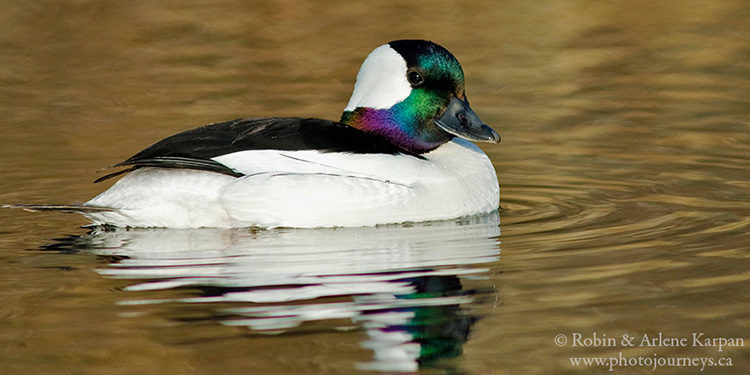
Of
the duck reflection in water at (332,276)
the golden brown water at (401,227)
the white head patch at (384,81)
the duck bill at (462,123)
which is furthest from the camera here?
the duck bill at (462,123)

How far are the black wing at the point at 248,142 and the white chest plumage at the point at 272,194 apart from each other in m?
0.05

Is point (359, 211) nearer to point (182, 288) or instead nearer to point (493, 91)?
point (182, 288)

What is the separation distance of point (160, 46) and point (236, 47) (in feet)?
3.34

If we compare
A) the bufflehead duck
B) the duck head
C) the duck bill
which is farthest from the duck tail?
the duck bill

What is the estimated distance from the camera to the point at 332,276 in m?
7.11

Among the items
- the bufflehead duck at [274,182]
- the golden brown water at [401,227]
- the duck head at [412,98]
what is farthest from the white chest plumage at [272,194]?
the duck head at [412,98]

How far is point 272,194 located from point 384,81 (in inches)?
48.1

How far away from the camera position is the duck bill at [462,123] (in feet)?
29.6

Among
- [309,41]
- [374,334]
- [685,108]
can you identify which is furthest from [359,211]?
[309,41]

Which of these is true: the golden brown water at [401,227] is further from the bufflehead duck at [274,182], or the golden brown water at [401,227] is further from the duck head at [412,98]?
the duck head at [412,98]

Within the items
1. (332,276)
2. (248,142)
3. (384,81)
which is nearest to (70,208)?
(248,142)

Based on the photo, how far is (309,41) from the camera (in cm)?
1659

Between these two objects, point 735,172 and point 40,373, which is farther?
point 735,172

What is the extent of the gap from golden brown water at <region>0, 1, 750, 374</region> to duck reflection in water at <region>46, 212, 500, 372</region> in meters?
0.02
